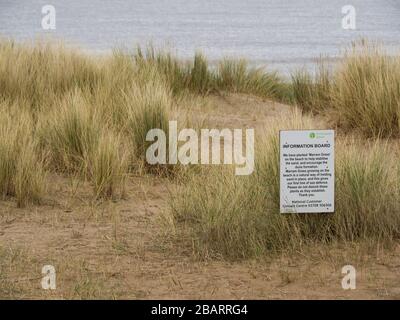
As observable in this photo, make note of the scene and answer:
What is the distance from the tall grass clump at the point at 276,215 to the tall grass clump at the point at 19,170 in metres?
1.20

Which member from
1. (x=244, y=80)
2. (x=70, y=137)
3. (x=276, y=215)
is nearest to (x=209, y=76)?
(x=244, y=80)

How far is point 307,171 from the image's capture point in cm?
612

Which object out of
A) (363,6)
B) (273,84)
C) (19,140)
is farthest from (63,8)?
(19,140)

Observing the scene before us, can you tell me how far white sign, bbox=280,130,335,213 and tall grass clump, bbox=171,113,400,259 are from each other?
16 centimetres

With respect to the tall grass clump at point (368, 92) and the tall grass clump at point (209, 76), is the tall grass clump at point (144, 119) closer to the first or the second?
the tall grass clump at point (368, 92)

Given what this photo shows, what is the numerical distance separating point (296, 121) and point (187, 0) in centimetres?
6922

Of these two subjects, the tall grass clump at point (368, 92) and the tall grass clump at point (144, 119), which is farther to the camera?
the tall grass clump at point (368, 92)

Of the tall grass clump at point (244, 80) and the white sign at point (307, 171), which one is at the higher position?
the tall grass clump at point (244, 80)

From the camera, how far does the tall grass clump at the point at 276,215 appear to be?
6.16m

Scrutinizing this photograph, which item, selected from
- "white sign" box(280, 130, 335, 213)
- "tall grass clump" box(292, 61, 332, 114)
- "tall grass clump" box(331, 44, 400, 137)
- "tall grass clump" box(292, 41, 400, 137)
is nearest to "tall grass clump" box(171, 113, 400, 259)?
"white sign" box(280, 130, 335, 213)

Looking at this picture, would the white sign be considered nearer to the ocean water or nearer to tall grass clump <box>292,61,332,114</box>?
tall grass clump <box>292,61,332,114</box>

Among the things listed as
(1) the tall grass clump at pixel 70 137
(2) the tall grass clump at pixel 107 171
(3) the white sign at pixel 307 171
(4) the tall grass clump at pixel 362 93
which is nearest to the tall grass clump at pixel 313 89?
(4) the tall grass clump at pixel 362 93

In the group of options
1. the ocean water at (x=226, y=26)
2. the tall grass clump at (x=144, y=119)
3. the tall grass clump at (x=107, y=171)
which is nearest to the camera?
the tall grass clump at (x=107, y=171)

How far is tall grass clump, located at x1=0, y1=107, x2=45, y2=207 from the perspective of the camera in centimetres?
740
